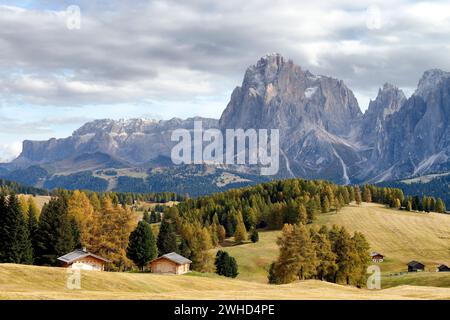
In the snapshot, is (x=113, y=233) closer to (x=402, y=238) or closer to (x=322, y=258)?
(x=322, y=258)

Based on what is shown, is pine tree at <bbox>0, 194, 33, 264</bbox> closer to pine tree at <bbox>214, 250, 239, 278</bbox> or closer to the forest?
the forest

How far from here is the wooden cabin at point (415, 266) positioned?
144000 mm

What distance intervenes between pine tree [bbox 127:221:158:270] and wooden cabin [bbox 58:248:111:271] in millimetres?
10040

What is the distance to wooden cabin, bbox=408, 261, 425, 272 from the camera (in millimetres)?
144000

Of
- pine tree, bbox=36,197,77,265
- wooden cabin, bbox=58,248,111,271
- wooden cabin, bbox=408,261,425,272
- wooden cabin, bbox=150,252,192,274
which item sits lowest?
wooden cabin, bbox=408,261,425,272

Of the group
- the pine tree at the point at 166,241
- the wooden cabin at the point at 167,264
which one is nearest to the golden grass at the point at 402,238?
the pine tree at the point at 166,241

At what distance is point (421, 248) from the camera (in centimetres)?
16950

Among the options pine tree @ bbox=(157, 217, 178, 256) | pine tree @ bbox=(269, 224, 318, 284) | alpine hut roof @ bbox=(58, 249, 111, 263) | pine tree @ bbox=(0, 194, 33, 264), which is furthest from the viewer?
pine tree @ bbox=(157, 217, 178, 256)

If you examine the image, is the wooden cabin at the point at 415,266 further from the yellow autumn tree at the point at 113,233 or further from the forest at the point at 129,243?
the yellow autumn tree at the point at 113,233

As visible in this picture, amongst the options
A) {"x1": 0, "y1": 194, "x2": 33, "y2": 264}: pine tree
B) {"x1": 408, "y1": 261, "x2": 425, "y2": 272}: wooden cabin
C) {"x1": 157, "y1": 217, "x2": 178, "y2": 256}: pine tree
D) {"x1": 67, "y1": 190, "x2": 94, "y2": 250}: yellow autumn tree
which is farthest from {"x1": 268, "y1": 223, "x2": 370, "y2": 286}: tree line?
{"x1": 0, "y1": 194, "x2": 33, "y2": 264}: pine tree

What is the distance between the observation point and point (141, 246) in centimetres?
11688

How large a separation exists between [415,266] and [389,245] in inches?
1144
